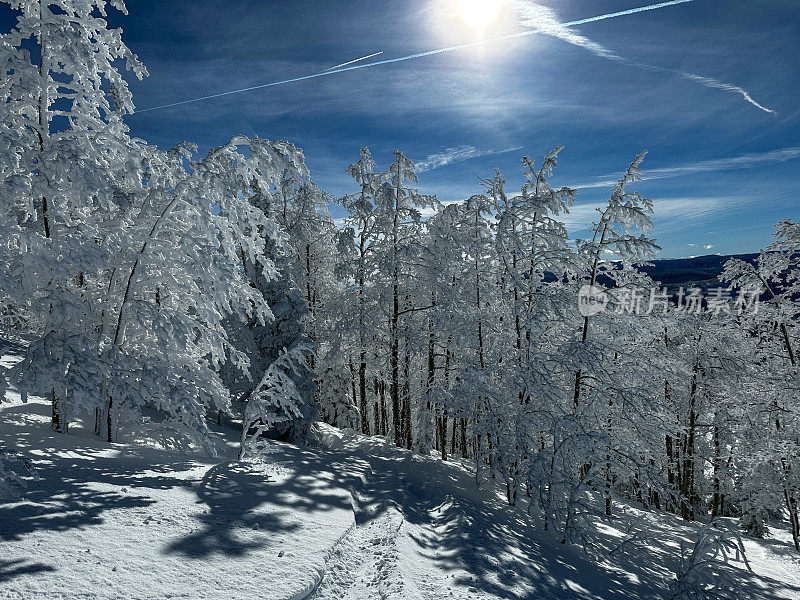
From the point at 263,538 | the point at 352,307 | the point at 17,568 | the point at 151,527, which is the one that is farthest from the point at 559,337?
the point at 17,568

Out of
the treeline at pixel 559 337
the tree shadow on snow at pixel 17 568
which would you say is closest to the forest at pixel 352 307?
the treeline at pixel 559 337

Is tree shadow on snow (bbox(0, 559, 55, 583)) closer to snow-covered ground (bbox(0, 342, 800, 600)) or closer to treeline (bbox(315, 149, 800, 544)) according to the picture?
snow-covered ground (bbox(0, 342, 800, 600))

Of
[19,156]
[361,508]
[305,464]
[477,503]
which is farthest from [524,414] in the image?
[19,156]

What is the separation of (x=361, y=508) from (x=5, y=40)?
10896 mm

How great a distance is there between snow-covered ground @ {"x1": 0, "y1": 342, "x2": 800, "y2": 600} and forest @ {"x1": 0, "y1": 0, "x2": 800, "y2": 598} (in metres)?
0.85

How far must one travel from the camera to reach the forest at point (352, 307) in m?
7.54

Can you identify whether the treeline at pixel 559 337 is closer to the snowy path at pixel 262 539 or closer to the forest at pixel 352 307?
the forest at pixel 352 307

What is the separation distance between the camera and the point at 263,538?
6.11 meters

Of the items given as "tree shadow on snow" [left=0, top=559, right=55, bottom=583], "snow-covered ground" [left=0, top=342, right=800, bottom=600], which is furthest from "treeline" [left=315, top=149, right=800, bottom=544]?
"tree shadow on snow" [left=0, top=559, right=55, bottom=583]

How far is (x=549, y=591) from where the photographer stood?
6.60 metres

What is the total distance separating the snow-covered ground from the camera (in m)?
4.63

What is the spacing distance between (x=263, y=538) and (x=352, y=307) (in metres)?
12.5

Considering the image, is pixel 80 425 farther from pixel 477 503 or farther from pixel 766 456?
pixel 766 456

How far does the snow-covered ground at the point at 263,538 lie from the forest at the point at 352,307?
A: 0.85m
